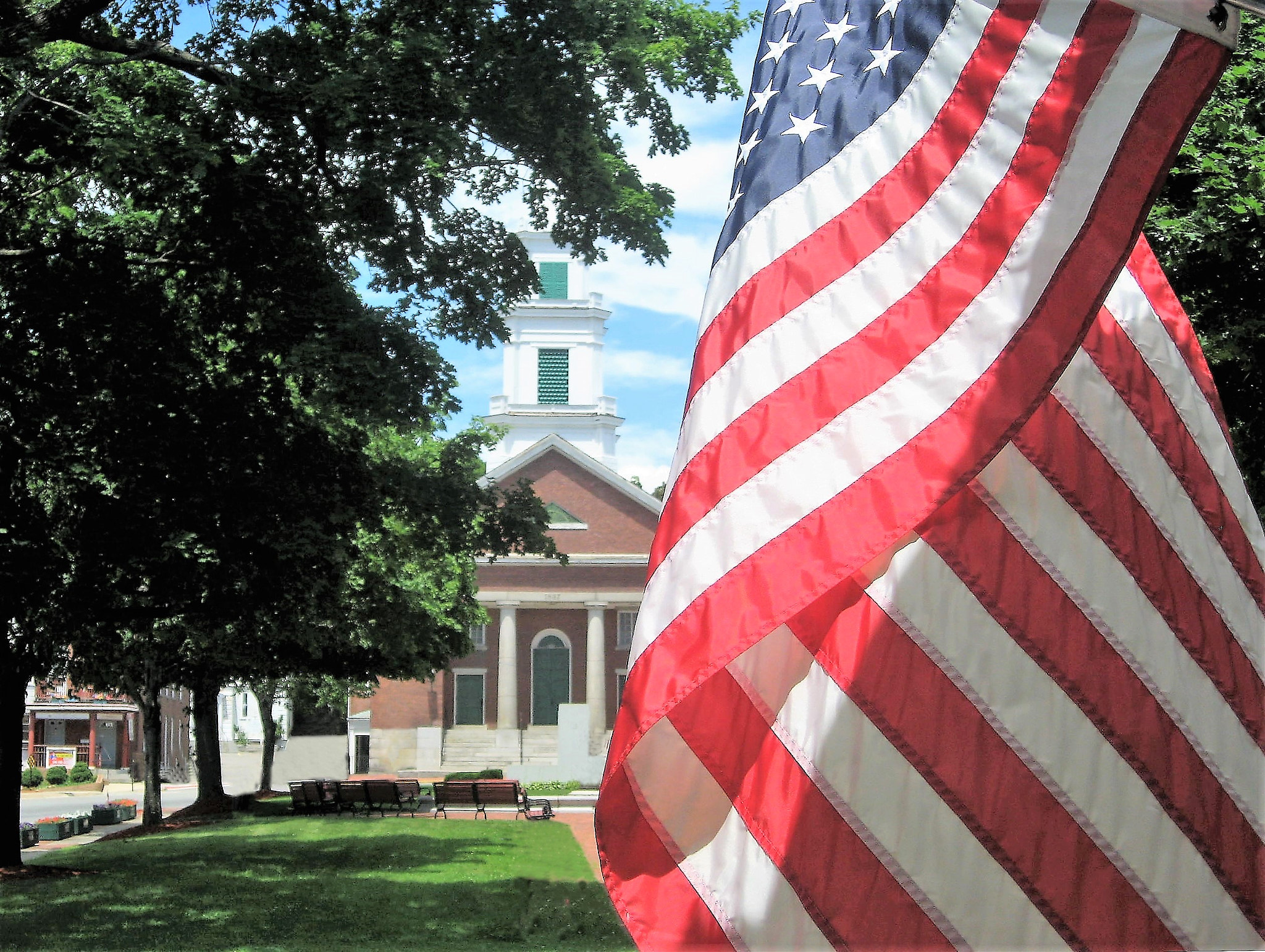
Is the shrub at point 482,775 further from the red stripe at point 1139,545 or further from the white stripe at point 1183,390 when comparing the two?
the red stripe at point 1139,545

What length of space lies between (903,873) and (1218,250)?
7.82m

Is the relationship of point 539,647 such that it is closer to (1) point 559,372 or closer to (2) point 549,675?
(2) point 549,675

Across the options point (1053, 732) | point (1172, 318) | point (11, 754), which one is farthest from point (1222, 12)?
point (11, 754)

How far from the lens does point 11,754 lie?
67.8 feet

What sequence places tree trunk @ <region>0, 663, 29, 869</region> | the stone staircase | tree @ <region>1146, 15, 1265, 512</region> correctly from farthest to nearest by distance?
the stone staircase, tree trunk @ <region>0, 663, 29, 869</region>, tree @ <region>1146, 15, 1265, 512</region>

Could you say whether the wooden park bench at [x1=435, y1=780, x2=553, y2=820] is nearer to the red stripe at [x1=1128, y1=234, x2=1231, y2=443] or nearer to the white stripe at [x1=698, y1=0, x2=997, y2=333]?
the red stripe at [x1=1128, y1=234, x2=1231, y2=443]

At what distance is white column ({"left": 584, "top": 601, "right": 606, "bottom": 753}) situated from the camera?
61044mm

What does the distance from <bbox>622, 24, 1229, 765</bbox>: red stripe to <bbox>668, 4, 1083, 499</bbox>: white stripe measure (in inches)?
11.4

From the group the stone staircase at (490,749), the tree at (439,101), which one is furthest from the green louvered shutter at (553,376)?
the tree at (439,101)

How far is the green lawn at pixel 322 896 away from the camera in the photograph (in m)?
12.6

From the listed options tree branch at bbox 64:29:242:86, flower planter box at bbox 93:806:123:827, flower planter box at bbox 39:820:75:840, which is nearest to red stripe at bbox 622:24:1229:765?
tree branch at bbox 64:29:242:86

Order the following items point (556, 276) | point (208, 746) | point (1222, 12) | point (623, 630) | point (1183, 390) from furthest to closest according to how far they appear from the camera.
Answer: point (556, 276) < point (623, 630) < point (208, 746) < point (1183, 390) < point (1222, 12)

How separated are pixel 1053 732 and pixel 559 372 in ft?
248

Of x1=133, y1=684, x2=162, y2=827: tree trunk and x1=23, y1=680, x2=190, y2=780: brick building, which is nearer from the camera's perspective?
x1=133, y1=684, x2=162, y2=827: tree trunk
